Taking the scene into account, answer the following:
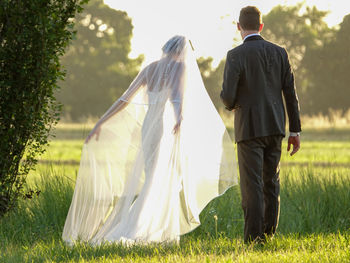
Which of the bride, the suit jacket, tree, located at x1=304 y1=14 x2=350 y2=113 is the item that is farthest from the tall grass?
tree, located at x1=304 y1=14 x2=350 y2=113

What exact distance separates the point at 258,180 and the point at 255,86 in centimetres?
84

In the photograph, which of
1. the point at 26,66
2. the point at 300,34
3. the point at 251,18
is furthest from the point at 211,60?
the point at 251,18

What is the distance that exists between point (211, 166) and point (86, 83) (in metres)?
49.0

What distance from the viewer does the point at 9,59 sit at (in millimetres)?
6668

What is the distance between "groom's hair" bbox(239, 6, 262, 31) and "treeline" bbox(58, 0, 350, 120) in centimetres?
4342

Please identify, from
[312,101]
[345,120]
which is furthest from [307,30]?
[345,120]

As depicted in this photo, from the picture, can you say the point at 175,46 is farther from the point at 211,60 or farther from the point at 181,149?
the point at 211,60

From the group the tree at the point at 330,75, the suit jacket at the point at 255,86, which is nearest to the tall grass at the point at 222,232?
the suit jacket at the point at 255,86

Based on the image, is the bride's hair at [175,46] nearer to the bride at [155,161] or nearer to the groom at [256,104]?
the bride at [155,161]

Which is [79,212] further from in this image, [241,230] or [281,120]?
[281,120]

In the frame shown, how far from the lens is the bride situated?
593 cm

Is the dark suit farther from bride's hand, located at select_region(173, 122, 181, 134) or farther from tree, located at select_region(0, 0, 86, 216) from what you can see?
tree, located at select_region(0, 0, 86, 216)

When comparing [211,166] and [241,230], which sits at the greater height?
[211,166]

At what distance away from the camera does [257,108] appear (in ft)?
16.7
